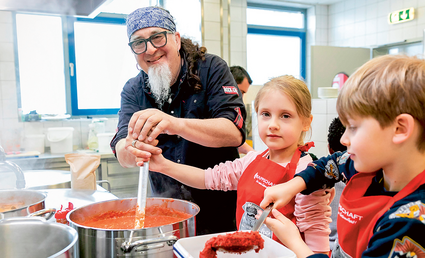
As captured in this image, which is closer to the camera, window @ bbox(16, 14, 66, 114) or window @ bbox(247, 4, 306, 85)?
window @ bbox(16, 14, 66, 114)

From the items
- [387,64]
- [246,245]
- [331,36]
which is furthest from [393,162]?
[331,36]

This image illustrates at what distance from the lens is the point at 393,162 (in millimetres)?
678

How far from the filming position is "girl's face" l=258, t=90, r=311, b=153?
1.11 m

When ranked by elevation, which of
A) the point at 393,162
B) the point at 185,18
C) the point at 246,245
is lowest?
the point at 246,245

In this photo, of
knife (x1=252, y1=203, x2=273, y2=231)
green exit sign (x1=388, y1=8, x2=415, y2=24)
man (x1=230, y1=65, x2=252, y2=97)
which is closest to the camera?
knife (x1=252, y1=203, x2=273, y2=231)

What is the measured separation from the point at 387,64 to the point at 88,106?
13.6 ft

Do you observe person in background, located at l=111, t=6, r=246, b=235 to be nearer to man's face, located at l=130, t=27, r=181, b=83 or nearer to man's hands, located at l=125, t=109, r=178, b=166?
man's face, located at l=130, t=27, r=181, b=83

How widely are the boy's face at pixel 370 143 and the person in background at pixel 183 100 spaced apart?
69 centimetres

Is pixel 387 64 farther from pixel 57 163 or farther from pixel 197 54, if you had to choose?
pixel 57 163

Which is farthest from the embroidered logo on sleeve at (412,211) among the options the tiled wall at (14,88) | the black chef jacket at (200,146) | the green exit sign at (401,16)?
the green exit sign at (401,16)

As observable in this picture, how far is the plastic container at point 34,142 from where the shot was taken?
3641 millimetres

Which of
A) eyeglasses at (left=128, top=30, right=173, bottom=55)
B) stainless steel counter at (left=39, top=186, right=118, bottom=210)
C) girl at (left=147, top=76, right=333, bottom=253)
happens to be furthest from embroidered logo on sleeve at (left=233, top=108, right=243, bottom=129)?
stainless steel counter at (left=39, top=186, right=118, bottom=210)

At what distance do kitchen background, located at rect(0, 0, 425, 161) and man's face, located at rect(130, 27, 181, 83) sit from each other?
6.29 feet

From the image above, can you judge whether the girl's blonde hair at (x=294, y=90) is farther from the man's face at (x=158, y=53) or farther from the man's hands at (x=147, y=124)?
the man's face at (x=158, y=53)
